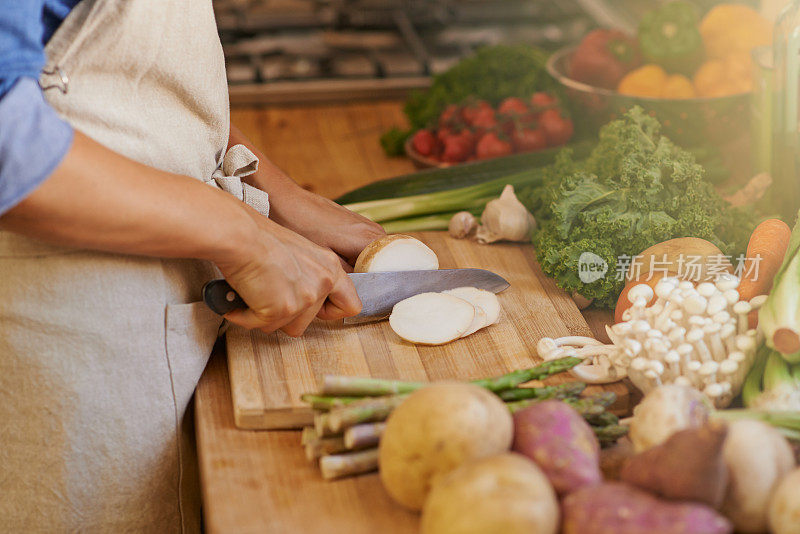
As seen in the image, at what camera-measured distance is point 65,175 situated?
42.4 inches

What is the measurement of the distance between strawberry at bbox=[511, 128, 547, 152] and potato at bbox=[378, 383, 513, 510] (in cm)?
150

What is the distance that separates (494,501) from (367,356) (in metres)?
0.59

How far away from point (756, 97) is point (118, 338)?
5.40 feet

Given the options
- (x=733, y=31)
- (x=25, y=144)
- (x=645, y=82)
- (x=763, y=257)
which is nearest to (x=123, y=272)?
(x=25, y=144)

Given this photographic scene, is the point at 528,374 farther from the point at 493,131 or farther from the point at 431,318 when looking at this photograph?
the point at 493,131

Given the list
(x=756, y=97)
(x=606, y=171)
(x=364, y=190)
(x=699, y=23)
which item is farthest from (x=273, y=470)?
(x=699, y=23)

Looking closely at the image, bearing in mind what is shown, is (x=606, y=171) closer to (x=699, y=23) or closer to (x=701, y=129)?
(x=701, y=129)

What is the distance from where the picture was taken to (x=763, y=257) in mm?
1485

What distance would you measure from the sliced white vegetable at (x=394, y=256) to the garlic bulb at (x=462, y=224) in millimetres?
269

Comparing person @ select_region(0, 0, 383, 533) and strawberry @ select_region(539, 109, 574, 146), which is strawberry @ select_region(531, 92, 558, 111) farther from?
person @ select_region(0, 0, 383, 533)

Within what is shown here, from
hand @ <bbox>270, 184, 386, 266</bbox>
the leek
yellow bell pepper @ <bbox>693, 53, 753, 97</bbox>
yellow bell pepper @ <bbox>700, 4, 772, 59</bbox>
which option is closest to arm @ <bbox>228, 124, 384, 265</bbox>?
hand @ <bbox>270, 184, 386, 266</bbox>

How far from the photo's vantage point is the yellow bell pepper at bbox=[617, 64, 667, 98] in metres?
2.40

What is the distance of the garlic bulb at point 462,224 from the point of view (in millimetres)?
1916

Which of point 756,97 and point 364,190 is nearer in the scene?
point 756,97
